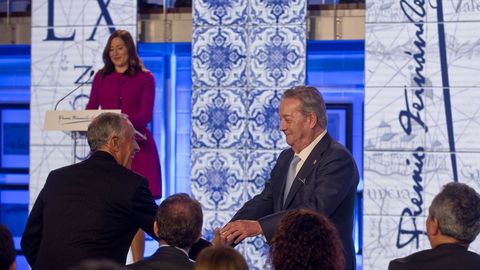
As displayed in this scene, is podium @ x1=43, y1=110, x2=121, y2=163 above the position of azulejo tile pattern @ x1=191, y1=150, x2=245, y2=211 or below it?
above

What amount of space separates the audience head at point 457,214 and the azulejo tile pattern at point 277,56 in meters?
3.07

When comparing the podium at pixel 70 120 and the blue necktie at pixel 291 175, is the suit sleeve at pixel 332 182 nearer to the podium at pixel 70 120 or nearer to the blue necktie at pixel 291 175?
the blue necktie at pixel 291 175

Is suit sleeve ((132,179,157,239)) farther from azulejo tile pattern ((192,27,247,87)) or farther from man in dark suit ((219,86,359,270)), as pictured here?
azulejo tile pattern ((192,27,247,87))

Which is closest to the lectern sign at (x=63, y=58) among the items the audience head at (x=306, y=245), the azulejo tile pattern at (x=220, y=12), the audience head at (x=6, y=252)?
the azulejo tile pattern at (x=220, y=12)

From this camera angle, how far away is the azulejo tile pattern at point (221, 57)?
654cm

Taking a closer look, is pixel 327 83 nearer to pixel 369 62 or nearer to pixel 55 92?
Result: pixel 369 62

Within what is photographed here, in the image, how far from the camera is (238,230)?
380cm

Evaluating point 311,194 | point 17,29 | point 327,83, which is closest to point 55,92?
point 17,29

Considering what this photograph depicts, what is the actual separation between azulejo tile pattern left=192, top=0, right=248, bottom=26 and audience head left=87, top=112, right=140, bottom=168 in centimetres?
240

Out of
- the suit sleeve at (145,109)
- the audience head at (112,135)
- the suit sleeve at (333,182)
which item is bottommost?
the suit sleeve at (333,182)

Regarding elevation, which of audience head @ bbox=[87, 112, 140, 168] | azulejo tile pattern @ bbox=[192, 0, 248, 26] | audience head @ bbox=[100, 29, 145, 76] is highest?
azulejo tile pattern @ bbox=[192, 0, 248, 26]

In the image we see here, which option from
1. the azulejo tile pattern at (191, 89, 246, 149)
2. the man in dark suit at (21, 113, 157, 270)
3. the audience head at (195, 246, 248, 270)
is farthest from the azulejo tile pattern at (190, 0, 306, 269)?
the audience head at (195, 246, 248, 270)

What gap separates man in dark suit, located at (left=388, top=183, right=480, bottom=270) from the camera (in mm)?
3357

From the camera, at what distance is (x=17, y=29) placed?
7.22 metres
